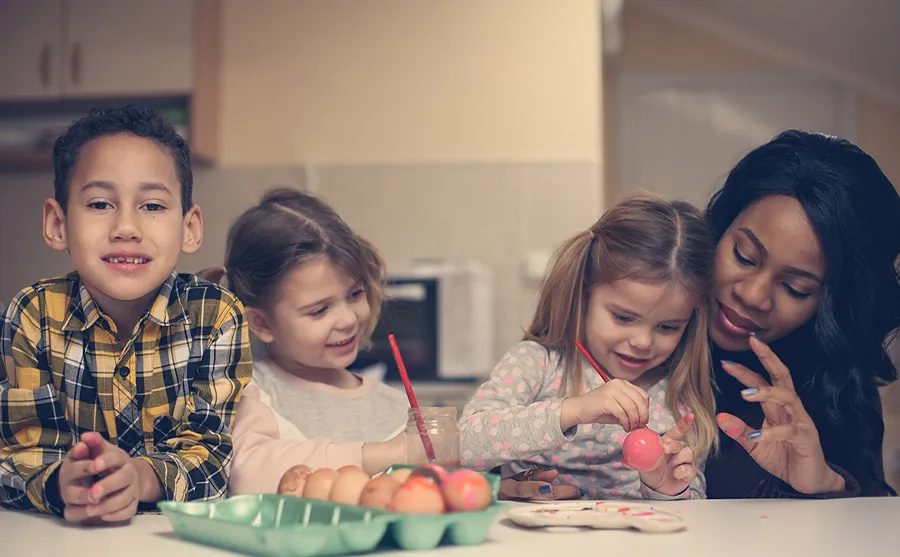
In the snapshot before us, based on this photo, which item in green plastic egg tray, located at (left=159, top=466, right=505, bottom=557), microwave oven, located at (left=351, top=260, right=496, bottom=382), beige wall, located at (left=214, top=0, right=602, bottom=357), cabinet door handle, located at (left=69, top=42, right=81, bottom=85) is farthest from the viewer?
cabinet door handle, located at (left=69, top=42, right=81, bottom=85)

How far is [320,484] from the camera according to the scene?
0.96 metres

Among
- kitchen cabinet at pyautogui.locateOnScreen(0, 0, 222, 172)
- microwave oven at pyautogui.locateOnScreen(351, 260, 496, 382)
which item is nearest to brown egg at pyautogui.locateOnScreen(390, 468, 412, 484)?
microwave oven at pyautogui.locateOnScreen(351, 260, 496, 382)

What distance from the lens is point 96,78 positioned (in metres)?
3.35

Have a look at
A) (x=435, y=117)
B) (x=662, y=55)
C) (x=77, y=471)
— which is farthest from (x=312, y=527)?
(x=662, y=55)

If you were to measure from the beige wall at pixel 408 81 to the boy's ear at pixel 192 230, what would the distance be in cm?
207

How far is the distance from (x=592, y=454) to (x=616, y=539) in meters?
0.55

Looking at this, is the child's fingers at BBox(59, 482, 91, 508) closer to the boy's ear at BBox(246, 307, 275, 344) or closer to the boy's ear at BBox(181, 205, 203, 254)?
the boy's ear at BBox(181, 205, 203, 254)

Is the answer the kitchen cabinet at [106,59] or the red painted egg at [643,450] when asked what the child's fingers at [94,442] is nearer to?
the red painted egg at [643,450]

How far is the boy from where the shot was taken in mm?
1180

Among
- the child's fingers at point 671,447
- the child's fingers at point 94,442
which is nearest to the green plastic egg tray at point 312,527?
the child's fingers at point 94,442

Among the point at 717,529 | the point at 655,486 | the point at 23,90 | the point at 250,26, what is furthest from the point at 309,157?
the point at 717,529

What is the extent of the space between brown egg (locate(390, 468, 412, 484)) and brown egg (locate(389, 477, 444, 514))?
42 mm

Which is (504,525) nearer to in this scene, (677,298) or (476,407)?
(476,407)

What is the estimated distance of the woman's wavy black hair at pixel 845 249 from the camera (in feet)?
4.69
